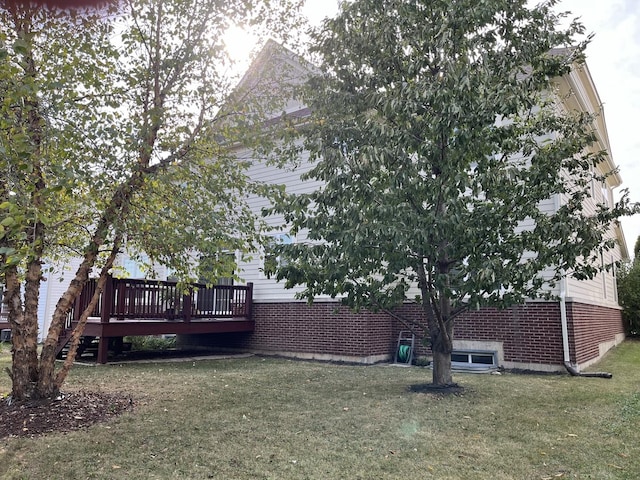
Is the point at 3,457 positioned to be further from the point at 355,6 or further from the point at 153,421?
the point at 355,6

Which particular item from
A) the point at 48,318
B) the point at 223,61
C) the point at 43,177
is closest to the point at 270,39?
the point at 223,61

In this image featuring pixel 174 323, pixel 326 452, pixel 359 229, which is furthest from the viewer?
pixel 174 323

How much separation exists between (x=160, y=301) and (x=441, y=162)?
709 cm

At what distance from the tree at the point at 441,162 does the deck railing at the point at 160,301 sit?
386cm

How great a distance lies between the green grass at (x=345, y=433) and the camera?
11.7 ft

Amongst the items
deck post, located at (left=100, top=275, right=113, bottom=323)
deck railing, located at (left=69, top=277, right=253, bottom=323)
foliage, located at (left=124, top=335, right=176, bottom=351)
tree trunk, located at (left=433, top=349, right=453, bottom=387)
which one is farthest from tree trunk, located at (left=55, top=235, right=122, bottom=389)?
foliage, located at (left=124, top=335, right=176, bottom=351)

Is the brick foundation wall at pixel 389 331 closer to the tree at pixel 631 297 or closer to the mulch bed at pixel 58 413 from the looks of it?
the mulch bed at pixel 58 413

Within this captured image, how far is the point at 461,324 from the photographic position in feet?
31.2

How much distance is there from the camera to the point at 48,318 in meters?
15.3

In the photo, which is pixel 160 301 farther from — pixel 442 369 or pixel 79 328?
pixel 442 369

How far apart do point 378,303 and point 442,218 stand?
1576mm

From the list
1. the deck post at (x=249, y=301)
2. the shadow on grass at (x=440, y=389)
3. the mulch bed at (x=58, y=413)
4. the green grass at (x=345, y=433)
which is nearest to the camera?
the green grass at (x=345, y=433)

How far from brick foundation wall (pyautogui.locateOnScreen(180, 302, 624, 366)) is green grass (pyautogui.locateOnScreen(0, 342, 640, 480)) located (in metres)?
1.22

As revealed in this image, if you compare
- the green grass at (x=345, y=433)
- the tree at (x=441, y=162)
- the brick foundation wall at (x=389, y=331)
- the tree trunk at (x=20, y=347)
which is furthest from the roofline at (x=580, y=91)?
the tree trunk at (x=20, y=347)
